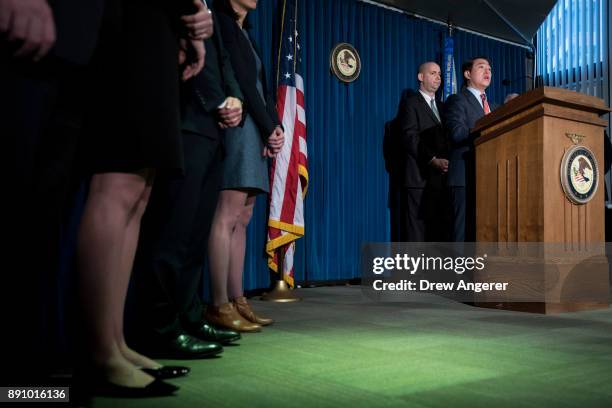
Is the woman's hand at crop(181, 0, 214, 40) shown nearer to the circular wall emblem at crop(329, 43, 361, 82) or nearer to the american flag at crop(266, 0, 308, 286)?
the american flag at crop(266, 0, 308, 286)

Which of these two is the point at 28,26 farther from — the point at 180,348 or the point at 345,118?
the point at 345,118

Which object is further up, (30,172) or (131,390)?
(30,172)

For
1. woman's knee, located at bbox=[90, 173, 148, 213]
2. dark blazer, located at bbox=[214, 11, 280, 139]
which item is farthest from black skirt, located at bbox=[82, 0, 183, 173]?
dark blazer, located at bbox=[214, 11, 280, 139]

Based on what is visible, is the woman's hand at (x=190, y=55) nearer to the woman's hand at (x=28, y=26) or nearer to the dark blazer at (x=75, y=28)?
the dark blazer at (x=75, y=28)

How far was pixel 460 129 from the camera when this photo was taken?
3.71 m

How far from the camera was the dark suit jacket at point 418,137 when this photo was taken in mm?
4242

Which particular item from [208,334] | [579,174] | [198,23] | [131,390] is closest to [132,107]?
[198,23]

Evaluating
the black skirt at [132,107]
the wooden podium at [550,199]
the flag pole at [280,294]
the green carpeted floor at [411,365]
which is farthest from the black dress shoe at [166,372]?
the flag pole at [280,294]

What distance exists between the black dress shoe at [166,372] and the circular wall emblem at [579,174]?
225 cm

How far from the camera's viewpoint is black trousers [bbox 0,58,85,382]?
0.90 meters

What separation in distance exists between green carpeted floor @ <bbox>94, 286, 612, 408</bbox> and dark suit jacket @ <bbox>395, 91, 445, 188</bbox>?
1615 millimetres

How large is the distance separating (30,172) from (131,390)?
1.73 ft

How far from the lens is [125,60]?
1.28 meters

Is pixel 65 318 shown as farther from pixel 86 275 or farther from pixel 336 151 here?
pixel 336 151
